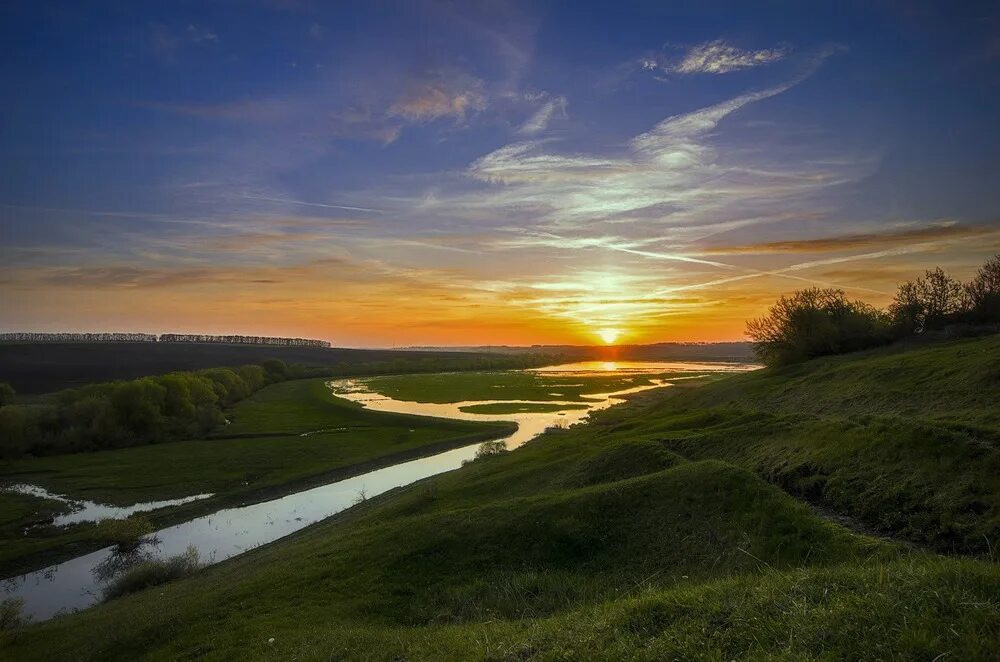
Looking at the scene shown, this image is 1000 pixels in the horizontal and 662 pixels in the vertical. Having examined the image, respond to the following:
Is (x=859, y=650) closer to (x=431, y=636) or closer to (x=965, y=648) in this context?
(x=965, y=648)

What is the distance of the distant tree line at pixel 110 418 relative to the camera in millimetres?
58594

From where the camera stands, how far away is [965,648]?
23.0ft

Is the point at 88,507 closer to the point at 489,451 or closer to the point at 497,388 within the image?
the point at 489,451

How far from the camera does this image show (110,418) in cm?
6444

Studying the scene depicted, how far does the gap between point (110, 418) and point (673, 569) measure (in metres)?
70.0

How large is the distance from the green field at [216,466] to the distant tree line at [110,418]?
2661mm

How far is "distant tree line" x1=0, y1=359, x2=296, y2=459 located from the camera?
58.6m

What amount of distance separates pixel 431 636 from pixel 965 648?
10.7 metres

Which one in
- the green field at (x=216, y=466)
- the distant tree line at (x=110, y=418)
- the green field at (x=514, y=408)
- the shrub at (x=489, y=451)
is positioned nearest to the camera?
the green field at (x=216, y=466)

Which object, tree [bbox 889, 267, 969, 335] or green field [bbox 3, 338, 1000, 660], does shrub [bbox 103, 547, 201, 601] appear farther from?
tree [bbox 889, 267, 969, 335]

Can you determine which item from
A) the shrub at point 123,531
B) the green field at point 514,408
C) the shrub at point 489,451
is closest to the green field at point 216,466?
the shrub at point 123,531

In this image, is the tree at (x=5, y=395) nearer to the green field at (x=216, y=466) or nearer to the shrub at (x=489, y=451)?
the green field at (x=216, y=466)

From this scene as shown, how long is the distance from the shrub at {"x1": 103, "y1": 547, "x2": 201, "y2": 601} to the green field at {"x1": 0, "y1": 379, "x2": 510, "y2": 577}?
8.53 meters

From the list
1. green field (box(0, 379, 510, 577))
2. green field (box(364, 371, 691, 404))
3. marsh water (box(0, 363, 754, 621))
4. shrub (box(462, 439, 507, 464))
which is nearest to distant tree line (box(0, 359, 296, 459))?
green field (box(0, 379, 510, 577))
